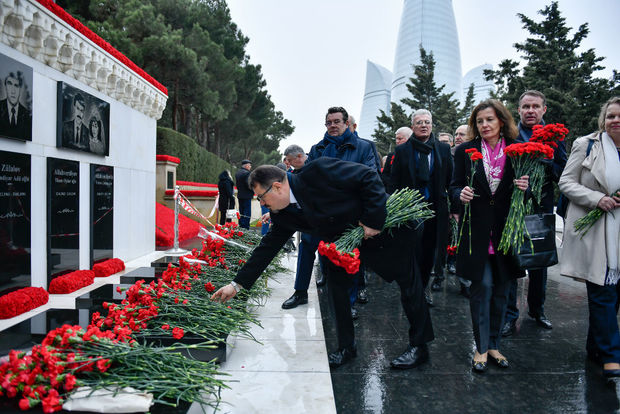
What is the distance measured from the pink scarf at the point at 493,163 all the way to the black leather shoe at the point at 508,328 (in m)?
1.08

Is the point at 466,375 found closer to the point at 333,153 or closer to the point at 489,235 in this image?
the point at 489,235

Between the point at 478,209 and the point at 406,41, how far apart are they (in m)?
57.0

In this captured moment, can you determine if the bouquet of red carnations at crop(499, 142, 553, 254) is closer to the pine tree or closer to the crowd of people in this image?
the crowd of people

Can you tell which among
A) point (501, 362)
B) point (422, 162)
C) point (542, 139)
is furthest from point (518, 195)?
point (422, 162)

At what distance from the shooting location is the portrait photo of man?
3684mm

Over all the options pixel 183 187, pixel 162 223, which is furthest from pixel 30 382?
pixel 183 187

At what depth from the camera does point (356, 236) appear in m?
2.65

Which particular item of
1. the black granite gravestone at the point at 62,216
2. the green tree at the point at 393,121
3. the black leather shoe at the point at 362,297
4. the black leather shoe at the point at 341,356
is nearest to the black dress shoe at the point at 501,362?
the black leather shoe at the point at 341,356

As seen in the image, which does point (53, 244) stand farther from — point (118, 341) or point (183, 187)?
point (183, 187)

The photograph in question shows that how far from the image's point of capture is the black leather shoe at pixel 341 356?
2855 mm

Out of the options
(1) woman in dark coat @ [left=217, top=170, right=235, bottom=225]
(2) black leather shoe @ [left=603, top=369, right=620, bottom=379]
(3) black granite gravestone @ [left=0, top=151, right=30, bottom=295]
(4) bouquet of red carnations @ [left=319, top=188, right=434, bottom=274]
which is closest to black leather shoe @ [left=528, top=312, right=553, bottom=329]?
(2) black leather shoe @ [left=603, top=369, right=620, bottom=379]

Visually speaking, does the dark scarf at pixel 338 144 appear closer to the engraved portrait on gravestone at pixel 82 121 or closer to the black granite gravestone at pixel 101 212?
the engraved portrait on gravestone at pixel 82 121

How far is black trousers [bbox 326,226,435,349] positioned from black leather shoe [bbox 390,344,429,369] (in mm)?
51

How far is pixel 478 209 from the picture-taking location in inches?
117
